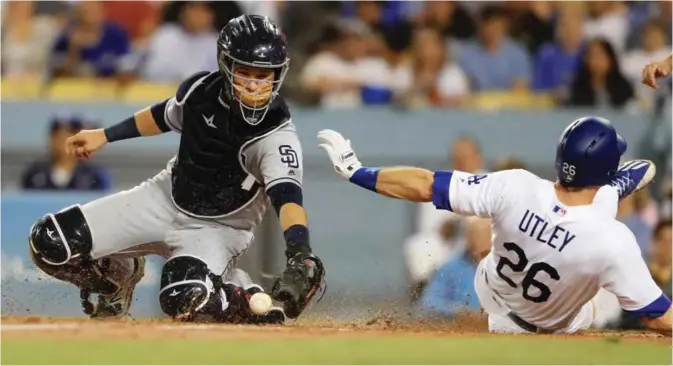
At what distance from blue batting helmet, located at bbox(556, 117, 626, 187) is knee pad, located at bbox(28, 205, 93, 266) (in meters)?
3.04

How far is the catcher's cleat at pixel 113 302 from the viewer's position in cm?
808

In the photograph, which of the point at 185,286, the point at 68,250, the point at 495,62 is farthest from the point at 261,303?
the point at 495,62

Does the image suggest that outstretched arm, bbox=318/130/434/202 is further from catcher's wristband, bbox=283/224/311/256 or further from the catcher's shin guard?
the catcher's shin guard

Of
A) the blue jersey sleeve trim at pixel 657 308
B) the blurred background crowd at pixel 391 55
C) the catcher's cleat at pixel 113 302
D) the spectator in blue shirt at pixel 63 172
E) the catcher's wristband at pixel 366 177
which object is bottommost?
the spectator in blue shirt at pixel 63 172

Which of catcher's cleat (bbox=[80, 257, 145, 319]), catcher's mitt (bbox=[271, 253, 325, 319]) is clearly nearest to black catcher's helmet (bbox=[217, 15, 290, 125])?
catcher's mitt (bbox=[271, 253, 325, 319])

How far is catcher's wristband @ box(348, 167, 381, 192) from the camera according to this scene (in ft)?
22.5

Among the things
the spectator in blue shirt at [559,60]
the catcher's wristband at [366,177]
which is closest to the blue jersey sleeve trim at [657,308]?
the catcher's wristband at [366,177]

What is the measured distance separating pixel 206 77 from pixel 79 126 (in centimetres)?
382

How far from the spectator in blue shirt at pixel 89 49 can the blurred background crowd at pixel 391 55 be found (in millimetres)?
12

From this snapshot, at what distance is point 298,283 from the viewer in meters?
6.31

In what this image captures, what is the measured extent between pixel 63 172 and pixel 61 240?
11.8 feet

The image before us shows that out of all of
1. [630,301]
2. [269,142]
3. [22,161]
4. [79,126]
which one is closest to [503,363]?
[630,301]

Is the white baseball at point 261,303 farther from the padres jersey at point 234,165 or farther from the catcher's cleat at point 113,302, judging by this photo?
the catcher's cleat at point 113,302

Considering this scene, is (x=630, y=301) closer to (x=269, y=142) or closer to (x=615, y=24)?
(x=269, y=142)
